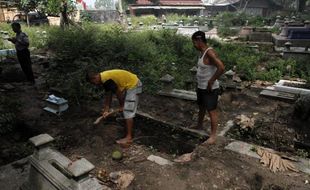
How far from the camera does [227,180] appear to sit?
400cm

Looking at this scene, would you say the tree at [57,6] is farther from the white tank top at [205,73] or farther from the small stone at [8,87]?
the white tank top at [205,73]

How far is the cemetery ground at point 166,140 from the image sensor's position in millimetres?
4043

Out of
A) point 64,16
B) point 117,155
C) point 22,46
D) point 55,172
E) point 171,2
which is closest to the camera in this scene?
point 55,172

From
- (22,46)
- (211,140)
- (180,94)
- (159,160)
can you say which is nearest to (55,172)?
(159,160)

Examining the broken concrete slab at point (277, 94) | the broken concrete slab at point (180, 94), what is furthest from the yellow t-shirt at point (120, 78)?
the broken concrete slab at point (277, 94)

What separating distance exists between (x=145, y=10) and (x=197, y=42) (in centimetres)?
3365

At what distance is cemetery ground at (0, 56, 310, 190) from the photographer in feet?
13.3

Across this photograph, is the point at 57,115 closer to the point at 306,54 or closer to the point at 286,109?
the point at 286,109

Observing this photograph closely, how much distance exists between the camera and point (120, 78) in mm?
4797

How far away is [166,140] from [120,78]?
5.12ft

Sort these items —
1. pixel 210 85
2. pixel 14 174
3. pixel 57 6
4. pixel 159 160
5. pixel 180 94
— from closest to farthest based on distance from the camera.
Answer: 1. pixel 14 174
2. pixel 159 160
3. pixel 210 85
4. pixel 180 94
5. pixel 57 6

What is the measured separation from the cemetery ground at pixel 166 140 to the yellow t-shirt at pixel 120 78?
3.58 ft

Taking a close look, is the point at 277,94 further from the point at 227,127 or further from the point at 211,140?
the point at 211,140

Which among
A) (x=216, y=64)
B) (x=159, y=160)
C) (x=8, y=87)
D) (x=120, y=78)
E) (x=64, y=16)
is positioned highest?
(x=64, y=16)
